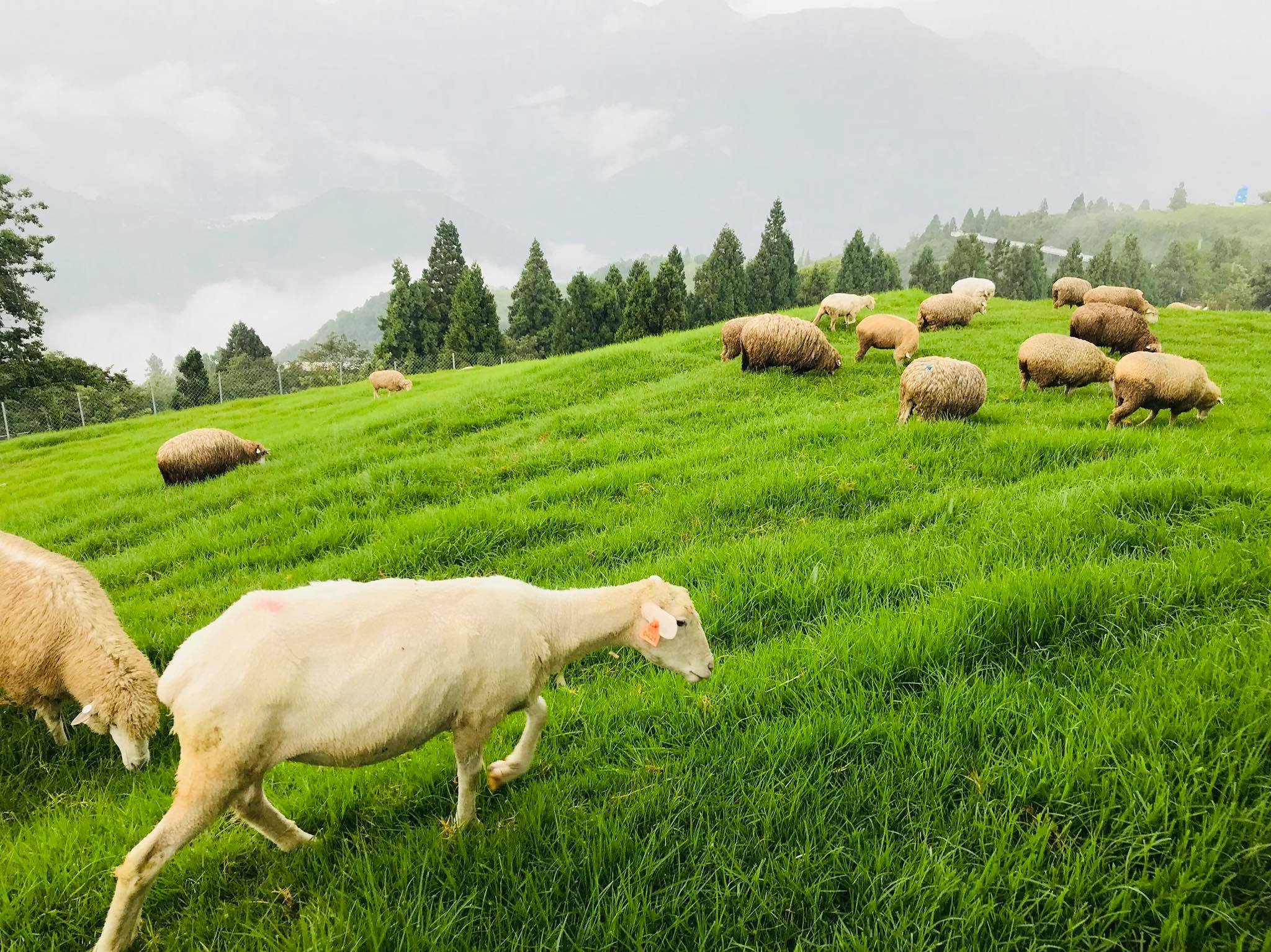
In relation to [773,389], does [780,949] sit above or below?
below

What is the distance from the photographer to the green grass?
2.07 m

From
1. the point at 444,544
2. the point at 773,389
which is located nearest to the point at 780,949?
the point at 444,544

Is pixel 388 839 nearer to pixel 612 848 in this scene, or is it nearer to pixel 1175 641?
pixel 612 848

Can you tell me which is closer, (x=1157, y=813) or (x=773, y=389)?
(x=1157, y=813)

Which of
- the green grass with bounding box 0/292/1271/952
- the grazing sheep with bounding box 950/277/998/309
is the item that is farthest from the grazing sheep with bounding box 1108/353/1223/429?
the grazing sheep with bounding box 950/277/998/309

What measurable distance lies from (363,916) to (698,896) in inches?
49.3

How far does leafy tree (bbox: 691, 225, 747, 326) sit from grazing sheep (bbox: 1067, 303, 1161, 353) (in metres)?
51.0

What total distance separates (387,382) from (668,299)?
32.2 meters

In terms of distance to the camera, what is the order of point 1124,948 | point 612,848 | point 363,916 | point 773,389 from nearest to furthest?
1. point 1124,948
2. point 363,916
3. point 612,848
4. point 773,389

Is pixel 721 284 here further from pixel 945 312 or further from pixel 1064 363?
pixel 1064 363

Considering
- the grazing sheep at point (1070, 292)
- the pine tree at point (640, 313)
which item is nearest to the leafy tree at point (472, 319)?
the pine tree at point (640, 313)

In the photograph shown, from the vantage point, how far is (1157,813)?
2.14 meters

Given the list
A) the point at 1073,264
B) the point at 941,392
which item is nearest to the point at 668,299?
the point at 941,392

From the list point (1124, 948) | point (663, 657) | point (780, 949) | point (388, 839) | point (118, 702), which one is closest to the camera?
point (1124, 948)
